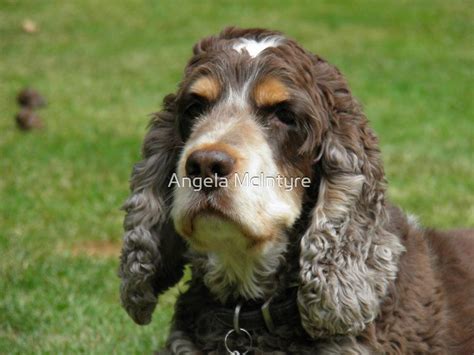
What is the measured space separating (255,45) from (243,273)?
1.13 m

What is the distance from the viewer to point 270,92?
450 cm

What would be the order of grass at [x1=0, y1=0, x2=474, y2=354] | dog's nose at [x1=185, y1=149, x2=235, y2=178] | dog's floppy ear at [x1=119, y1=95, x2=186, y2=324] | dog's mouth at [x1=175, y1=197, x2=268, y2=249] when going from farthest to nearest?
grass at [x1=0, y1=0, x2=474, y2=354] → dog's floppy ear at [x1=119, y1=95, x2=186, y2=324] → dog's mouth at [x1=175, y1=197, x2=268, y2=249] → dog's nose at [x1=185, y1=149, x2=235, y2=178]

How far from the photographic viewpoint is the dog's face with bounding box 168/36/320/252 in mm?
4184

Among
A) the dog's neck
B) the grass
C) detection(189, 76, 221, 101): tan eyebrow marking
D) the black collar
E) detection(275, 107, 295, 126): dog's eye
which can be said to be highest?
detection(189, 76, 221, 101): tan eyebrow marking

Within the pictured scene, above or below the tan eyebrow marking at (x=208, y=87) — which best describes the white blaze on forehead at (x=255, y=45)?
above

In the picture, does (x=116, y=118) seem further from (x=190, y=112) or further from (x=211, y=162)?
(x=211, y=162)

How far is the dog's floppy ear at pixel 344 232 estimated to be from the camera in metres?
4.43

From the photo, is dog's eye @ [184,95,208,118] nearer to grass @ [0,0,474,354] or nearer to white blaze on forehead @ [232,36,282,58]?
white blaze on forehead @ [232,36,282,58]

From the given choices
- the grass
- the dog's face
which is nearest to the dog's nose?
the dog's face

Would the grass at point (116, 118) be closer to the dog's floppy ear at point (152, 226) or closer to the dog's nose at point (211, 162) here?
the dog's floppy ear at point (152, 226)

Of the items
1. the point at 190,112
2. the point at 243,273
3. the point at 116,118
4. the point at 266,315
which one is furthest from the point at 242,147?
the point at 116,118

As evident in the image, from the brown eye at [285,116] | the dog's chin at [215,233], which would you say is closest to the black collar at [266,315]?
the dog's chin at [215,233]

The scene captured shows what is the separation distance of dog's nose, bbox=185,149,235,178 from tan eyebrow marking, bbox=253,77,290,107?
505mm

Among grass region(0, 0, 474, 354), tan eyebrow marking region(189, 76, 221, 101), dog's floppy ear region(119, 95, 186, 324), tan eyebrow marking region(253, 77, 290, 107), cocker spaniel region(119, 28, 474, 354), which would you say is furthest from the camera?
grass region(0, 0, 474, 354)
